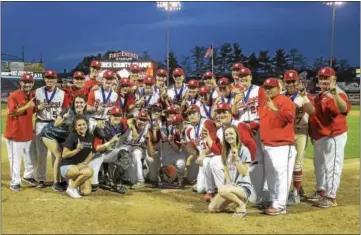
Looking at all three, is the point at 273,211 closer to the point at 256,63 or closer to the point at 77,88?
the point at 77,88

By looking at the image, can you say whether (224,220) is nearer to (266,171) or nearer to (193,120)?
(266,171)

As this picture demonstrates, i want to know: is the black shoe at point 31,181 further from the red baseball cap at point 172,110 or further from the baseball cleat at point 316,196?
the baseball cleat at point 316,196

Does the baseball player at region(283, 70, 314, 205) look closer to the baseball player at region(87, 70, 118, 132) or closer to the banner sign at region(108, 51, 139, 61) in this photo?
the baseball player at region(87, 70, 118, 132)

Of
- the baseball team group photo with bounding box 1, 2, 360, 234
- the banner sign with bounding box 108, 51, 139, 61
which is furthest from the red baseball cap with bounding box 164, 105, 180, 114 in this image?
the banner sign with bounding box 108, 51, 139, 61

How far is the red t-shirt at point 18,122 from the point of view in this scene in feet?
23.4

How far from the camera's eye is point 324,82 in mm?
6180

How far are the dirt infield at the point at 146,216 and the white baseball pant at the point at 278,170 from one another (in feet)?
0.94

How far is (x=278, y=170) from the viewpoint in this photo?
5.76 m

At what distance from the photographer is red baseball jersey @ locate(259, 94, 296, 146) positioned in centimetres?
563

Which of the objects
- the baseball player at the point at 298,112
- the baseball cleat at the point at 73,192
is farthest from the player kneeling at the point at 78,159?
the baseball player at the point at 298,112

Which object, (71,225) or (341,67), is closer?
(71,225)

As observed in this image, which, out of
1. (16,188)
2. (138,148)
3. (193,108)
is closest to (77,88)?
(138,148)

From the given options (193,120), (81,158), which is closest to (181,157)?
(193,120)

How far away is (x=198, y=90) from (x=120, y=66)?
2699 centimetres
